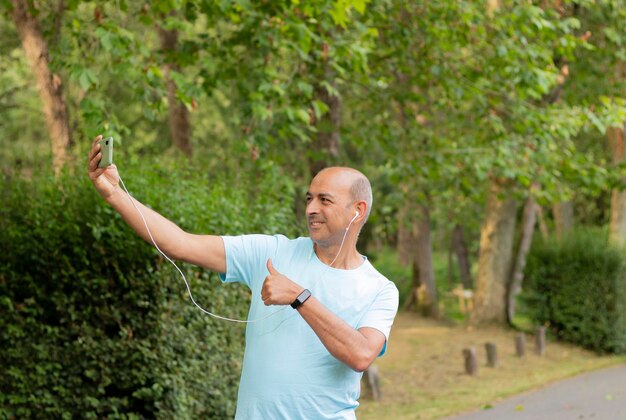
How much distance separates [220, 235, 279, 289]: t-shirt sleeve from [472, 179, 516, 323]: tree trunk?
18.3 metres

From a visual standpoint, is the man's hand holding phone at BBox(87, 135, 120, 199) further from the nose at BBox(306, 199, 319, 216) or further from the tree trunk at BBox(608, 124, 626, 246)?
the tree trunk at BBox(608, 124, 626, 246)

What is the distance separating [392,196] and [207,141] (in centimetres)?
690

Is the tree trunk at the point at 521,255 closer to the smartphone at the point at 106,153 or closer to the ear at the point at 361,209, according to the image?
the ear at the point at 361,209

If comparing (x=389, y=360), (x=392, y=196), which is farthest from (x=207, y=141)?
(x=389, y=360)

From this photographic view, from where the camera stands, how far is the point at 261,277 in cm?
404

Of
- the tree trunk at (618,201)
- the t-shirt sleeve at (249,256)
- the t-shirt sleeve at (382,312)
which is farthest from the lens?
the tree trunk at (618,201)

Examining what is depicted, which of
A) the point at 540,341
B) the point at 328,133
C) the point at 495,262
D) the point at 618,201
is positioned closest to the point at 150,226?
the point at 328,133

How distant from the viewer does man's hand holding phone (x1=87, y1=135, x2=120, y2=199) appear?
3805 millimetres

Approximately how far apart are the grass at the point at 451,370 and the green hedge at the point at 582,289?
14.9 inches

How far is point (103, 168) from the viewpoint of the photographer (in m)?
3.87

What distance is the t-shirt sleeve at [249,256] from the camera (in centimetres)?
405

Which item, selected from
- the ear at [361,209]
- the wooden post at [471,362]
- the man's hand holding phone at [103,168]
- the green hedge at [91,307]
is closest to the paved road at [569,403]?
the wooden post at [471,362]

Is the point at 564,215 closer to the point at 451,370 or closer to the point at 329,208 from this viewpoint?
the point at 451,370

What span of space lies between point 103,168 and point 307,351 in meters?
1.03
